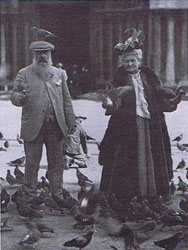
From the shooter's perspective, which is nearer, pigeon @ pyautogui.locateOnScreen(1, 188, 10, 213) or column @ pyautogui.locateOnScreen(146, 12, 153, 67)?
pigeon @ pyautogui.locateOnScreen(1, 188, 10, 213)

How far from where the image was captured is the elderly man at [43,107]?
5312mm

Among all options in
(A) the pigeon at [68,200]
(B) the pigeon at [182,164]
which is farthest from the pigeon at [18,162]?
(B) the pigeon at [182,164]

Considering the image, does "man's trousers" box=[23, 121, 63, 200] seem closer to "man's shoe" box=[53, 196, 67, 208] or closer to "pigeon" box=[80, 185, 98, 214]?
"man's shoe" box=[53, 196, 67, 208]

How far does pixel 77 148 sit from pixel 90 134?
56 cm

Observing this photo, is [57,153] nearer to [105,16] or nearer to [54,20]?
[54,20]

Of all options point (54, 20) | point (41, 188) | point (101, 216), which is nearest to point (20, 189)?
point (41, 188)

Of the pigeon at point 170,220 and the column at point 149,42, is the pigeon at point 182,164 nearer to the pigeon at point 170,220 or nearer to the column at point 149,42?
the column at point 149,42

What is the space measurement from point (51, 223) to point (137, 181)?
0.90 m

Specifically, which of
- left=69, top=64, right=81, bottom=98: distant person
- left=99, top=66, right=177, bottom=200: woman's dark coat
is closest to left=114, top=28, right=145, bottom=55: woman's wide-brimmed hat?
left=99, top=66, right=177, bottom=200: woman's dark coat

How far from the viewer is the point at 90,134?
20.1 ft

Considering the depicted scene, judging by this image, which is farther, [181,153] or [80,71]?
[181,153]

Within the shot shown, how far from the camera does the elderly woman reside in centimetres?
535

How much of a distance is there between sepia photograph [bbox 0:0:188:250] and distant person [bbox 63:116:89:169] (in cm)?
2

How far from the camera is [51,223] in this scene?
5.27 meters
